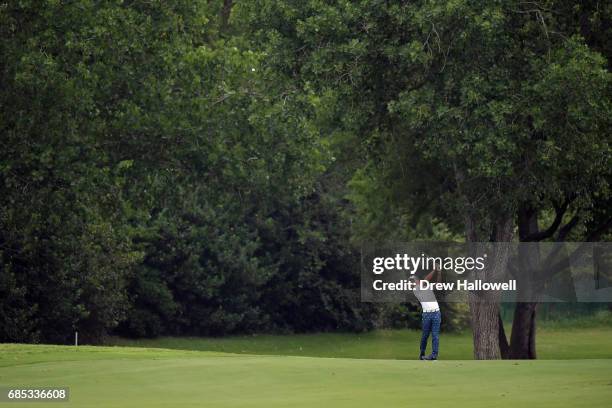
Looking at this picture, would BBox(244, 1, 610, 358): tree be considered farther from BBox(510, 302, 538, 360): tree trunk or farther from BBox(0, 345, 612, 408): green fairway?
BBox(0, 345, 612, 408): green fairway

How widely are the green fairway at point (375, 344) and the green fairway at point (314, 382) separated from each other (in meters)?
23.8

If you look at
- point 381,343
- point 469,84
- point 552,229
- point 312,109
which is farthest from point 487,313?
point 381,343

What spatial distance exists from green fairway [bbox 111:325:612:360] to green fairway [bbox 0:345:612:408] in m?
23.8

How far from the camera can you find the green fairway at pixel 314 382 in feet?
46.9

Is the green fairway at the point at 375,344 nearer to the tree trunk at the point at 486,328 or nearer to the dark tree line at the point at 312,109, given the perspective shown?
the tree trunk at the point at 486,328

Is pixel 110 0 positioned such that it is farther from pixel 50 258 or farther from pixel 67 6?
pixel 50 258

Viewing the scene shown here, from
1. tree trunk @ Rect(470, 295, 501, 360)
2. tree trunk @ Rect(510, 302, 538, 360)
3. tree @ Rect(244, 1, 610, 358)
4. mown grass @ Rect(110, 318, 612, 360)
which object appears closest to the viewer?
tree @ Rect(244, 1, 610, 358)

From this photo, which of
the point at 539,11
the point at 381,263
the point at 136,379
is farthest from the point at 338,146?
the point at 136,379

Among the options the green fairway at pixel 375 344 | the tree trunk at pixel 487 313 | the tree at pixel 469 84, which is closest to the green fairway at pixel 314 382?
the tree at pixel 469 84

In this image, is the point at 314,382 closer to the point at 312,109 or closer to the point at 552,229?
the point at 312,109

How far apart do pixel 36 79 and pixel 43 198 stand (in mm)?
3089

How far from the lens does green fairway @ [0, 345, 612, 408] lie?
14.3 metres

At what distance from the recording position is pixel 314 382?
653 inches

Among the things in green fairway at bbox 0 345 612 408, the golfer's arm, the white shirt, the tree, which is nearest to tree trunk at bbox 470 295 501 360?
the tree
